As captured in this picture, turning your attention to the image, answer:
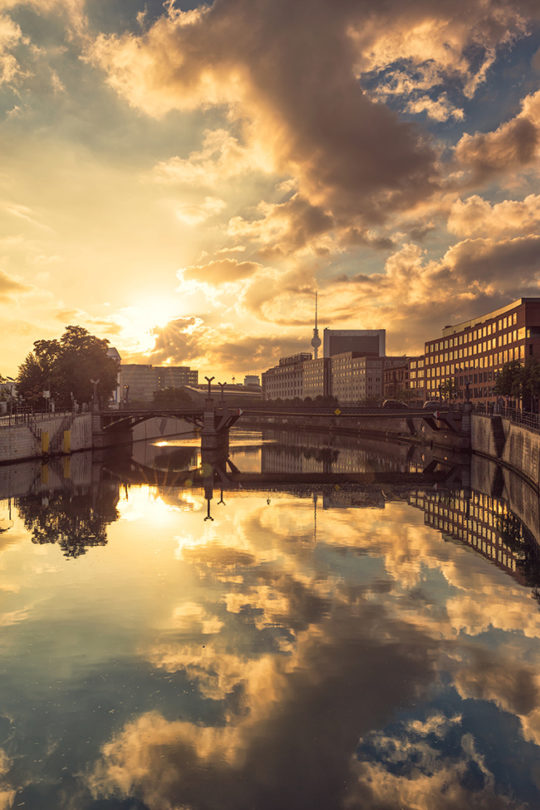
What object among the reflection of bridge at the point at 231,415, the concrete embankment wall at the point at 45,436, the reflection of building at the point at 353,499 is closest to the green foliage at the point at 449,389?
the reflection of bridge at the point at 231,415

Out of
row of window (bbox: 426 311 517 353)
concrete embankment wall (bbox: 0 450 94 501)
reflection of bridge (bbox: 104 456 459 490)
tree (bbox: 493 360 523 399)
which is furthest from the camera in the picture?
row of window (bbox: 426 311 517 353)

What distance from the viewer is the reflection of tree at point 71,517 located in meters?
35.0

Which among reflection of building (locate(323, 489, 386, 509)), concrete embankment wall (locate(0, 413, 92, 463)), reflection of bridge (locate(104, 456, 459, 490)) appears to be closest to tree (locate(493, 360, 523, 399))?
reflection of bridge (locate(104, 456, 459, 490))

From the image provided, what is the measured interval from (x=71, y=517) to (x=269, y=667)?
Answer: 28413mm

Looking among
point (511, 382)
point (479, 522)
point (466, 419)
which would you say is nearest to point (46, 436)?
point (479, 522)

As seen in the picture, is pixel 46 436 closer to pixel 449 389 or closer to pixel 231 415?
pixel 231 415

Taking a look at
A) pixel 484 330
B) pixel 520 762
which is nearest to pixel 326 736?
pixel 520 762

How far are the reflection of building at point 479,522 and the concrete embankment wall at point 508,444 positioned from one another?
5600 mm

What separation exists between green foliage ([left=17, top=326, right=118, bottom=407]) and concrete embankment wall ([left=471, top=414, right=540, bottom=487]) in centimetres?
6365

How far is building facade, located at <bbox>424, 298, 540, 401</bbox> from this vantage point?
418ft

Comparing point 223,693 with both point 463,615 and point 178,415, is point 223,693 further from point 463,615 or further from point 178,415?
point 178,415

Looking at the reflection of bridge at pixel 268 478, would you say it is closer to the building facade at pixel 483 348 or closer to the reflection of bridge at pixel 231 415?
the reflection of bridge at pixel 231 415

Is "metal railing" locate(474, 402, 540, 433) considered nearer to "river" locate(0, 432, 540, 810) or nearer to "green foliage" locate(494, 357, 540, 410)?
"green foliage" locate(494, 357, 540, 410)

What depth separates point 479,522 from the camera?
40656 mm
